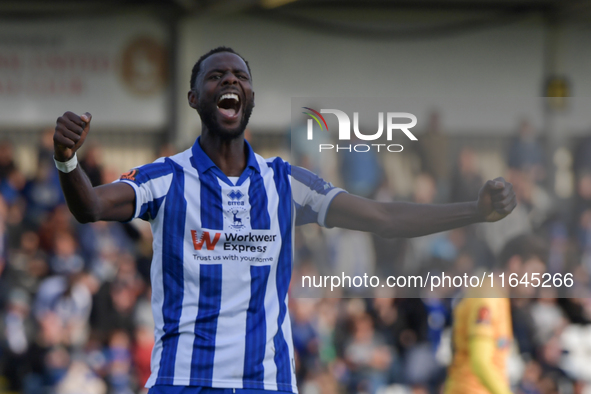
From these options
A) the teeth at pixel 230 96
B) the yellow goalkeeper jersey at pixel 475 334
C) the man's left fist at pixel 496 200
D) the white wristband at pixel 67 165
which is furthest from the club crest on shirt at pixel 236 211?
the yellow goalkeeper jersey at pixel 475 334

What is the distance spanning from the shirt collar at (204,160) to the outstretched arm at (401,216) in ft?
1.16

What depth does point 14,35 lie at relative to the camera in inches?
553

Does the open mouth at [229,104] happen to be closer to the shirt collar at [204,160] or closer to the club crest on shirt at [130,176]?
the shirt collar at [204,160]

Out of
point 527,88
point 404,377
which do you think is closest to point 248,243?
point 404,377

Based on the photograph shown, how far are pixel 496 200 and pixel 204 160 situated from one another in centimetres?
113

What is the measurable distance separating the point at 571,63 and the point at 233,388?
13.4 m

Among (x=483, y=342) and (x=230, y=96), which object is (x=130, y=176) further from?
(x=483, y=342)

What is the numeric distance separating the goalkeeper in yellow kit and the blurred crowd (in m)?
0.39

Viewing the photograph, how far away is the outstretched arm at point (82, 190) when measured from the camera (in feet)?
8.89

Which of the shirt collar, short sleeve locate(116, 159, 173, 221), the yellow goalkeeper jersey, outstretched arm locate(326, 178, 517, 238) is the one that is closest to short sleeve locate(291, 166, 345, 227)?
outstretched arm locate(326, 178, 517, 238)

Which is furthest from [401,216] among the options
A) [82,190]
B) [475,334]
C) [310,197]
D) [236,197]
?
[475,334]

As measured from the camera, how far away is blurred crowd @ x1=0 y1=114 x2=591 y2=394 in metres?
6.39

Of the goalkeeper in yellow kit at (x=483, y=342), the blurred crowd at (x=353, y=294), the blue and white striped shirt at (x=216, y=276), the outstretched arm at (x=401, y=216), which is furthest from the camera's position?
the blurred crowd at (x=353, y=294)

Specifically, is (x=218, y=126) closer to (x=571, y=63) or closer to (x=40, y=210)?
(x=40, y=210)
